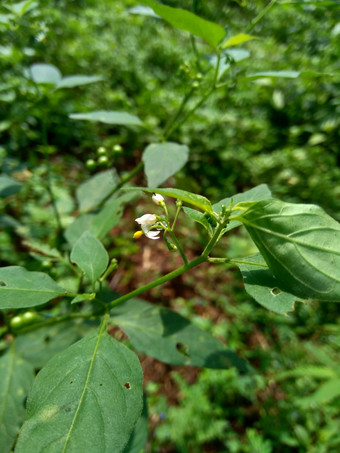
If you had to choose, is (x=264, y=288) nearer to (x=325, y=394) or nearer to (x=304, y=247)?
(x=304, y=247)

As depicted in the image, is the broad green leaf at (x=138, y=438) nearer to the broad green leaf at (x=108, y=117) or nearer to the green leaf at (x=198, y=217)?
the green leaf at (x=198, y=217)

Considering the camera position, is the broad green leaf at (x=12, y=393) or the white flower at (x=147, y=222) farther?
the broad green leaf at (x=12, y=393)

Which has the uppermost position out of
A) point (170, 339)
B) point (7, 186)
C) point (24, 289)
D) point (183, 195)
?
point (183, 195)

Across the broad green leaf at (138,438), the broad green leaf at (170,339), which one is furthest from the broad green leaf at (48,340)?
the broad green leaf at (138,438)

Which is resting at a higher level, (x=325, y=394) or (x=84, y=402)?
(x=84, y=402)

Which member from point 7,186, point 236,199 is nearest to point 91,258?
point 236,199

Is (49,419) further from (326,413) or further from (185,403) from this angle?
(326,413)
